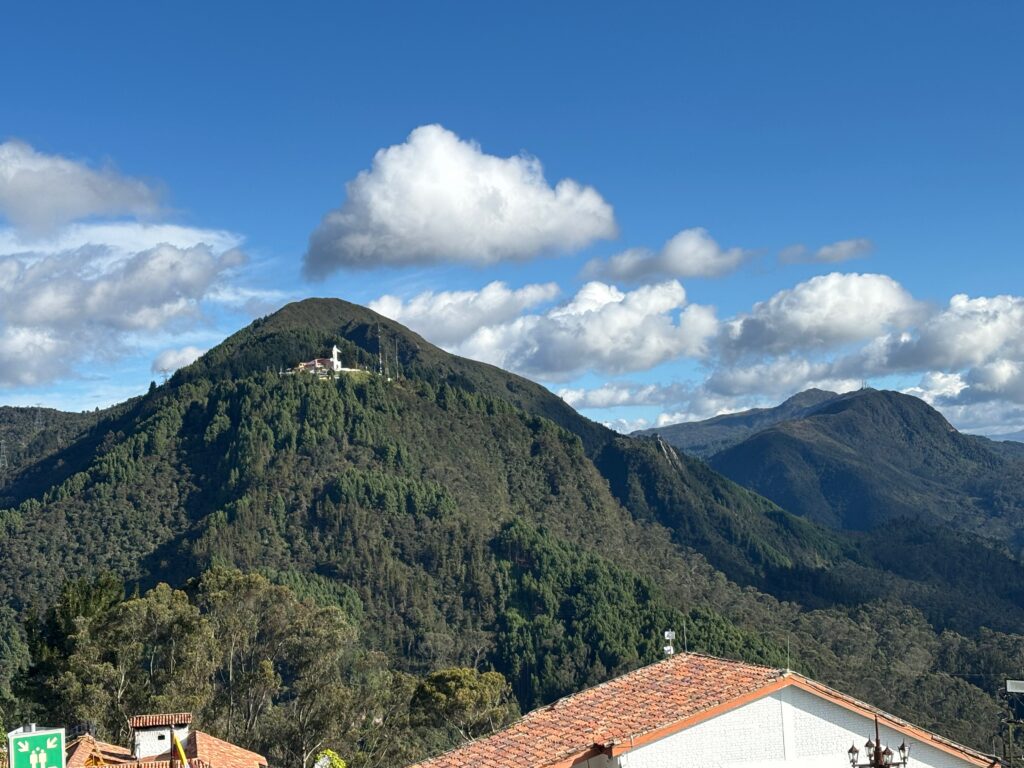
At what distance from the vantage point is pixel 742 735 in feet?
42.3

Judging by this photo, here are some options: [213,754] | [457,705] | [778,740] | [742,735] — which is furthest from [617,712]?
[457,705]

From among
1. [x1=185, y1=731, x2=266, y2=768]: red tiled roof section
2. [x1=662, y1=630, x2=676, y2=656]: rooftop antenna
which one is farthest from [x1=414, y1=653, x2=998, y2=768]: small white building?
[x1=185, y1=731, x2=266, y2=768]: red tiled roof section

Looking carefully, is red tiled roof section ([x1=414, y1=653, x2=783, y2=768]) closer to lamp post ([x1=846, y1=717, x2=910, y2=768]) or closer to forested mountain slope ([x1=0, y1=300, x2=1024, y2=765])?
lamp post ([x1=846, y1=717, x2=910, y2=768])

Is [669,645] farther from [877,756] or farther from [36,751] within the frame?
[36,751]

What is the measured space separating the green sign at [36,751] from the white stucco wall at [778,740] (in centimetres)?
593

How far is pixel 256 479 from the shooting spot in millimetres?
132125

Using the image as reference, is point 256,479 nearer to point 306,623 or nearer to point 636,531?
point 636,531

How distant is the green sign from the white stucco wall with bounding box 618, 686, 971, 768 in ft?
19.4

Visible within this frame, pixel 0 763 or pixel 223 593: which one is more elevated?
pixel 223 593

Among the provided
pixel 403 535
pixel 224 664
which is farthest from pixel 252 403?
pixel 224 664

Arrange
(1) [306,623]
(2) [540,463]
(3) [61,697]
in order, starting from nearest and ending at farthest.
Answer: (3) [61,697] → (1) [306,623] → (2) [540,463]

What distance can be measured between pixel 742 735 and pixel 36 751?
7531 millimetres

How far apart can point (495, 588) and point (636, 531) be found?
216ft

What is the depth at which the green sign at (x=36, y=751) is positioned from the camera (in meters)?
11.4
